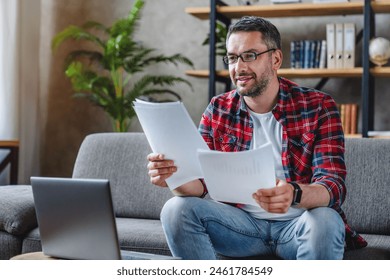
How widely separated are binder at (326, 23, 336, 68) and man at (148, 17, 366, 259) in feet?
5.77

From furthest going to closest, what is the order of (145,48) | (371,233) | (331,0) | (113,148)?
(145,48), (331,0), (113,148), (371,233)

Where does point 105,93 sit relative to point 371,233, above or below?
above

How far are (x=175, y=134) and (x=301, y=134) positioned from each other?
1.43ft

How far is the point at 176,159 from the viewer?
1786 mm

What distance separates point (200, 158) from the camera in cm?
163

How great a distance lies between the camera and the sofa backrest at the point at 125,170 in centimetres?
263

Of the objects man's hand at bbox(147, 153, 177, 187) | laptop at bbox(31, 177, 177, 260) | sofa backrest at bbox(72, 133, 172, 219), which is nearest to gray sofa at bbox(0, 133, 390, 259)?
sofa backrest at bbox(72, 133, 172, 219)

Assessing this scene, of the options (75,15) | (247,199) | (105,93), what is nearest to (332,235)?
(247,199)

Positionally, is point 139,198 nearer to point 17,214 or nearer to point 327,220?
point 17,214

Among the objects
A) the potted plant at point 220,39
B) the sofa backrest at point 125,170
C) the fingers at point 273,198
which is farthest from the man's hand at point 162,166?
the potted plant at point 220,39

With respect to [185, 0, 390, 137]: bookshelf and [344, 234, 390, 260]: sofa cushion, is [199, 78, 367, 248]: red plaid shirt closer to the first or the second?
[344, 234, 390, 260]: sofa cushion

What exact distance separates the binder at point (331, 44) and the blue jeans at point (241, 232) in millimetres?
1999
